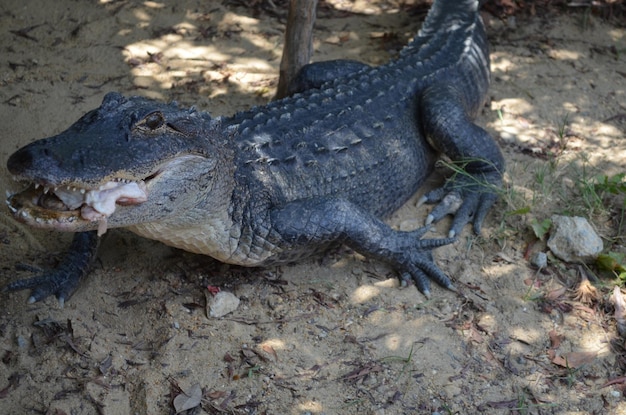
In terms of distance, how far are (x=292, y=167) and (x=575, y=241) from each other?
1817 millimetres

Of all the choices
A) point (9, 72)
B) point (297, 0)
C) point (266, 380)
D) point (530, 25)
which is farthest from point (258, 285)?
point (530, 25)

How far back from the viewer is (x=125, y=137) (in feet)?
10.4

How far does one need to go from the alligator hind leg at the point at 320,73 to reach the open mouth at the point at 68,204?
2.37 metres

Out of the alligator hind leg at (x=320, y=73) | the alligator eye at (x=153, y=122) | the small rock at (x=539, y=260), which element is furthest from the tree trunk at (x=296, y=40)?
the small rock at (x=539, y=260)

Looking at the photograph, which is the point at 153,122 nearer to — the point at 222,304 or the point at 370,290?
the point at 222,304

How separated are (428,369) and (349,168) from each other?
4.43 ft

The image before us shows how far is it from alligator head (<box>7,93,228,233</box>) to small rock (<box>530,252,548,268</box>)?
81.0 inches

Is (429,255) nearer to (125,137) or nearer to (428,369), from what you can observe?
(428,369)

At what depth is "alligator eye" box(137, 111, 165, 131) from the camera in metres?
3.24

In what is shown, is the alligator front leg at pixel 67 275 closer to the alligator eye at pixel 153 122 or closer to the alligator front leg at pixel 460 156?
the alligator eye at pixel 153 122

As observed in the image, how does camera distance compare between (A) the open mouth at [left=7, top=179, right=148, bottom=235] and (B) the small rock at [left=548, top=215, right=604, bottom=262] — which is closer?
(A) the open mouth at [left=7, top=179, right=148, bottom=235]

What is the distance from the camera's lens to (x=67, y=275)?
3805 millimetres

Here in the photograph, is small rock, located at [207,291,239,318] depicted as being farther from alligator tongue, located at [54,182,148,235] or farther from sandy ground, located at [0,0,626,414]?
alligator tongue, located at [54,182,148,235]

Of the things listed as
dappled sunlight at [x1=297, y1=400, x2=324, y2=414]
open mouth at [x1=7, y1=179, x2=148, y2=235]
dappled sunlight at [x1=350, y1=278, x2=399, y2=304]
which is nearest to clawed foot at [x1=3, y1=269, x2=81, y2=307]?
open mouth at [x1=7, y1=179, x2=148, y2=235]
